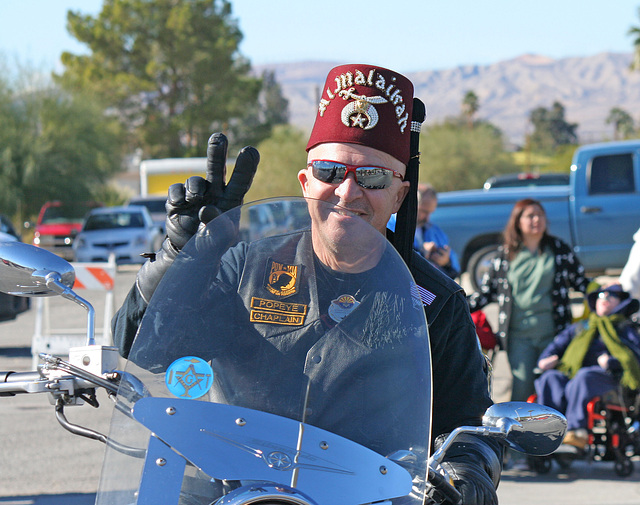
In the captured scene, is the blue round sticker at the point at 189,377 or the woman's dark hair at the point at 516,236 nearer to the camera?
the blue round sticker at the point at 189,377

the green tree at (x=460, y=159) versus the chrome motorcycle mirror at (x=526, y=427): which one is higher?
the green tree at (x=460, y=159)

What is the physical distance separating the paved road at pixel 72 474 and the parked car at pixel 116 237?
11645 millimetres

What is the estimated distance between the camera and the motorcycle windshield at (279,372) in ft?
4.43

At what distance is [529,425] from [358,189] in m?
0.73

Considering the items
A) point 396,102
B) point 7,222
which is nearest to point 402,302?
point 396,102

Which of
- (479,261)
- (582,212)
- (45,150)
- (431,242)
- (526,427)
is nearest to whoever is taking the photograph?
(526,427)

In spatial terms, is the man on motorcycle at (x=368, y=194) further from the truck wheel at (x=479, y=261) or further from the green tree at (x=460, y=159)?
the green tree at (x=460, y=159)

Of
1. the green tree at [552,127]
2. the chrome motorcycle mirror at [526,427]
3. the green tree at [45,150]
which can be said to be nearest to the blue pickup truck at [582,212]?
the chrome motorcycle mirror at [526,427]

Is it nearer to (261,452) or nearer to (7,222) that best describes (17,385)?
(261,452)

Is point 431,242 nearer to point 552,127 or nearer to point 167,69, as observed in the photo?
point 167,69

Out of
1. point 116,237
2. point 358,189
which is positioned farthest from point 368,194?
point 116,237

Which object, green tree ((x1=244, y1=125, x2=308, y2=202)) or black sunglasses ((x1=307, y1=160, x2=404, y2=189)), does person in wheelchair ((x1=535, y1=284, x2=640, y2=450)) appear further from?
green tree ((x1=244, y1=125, x2=308, y2=202))

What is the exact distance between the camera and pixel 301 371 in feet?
4.77

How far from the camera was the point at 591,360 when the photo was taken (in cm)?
584
